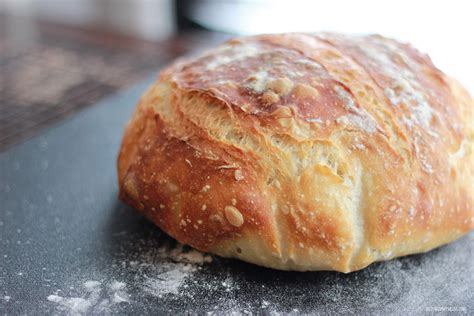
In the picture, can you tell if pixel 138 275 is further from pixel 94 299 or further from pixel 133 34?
pixel 133 34

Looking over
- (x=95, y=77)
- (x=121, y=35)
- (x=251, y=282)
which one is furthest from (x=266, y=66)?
(x=121, y=35)

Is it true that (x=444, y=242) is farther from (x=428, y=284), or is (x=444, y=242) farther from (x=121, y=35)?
(x=121, y=35)

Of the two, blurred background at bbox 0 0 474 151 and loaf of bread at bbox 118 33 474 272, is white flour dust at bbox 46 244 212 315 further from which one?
blurred background at bbox 0 0 474 151

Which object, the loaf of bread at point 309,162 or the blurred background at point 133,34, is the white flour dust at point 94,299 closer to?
the loaf of bread at point 309,162

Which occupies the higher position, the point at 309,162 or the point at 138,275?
the point at 309,162

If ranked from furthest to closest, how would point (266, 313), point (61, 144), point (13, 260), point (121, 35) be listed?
1. point (121, 35)
2. point (61, 144)
3. point (13, 260)
4. point (266, 313)

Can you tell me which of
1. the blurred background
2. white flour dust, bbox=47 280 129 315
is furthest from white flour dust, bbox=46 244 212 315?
the blurred background

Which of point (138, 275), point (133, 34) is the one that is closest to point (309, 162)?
point (138, 275)
